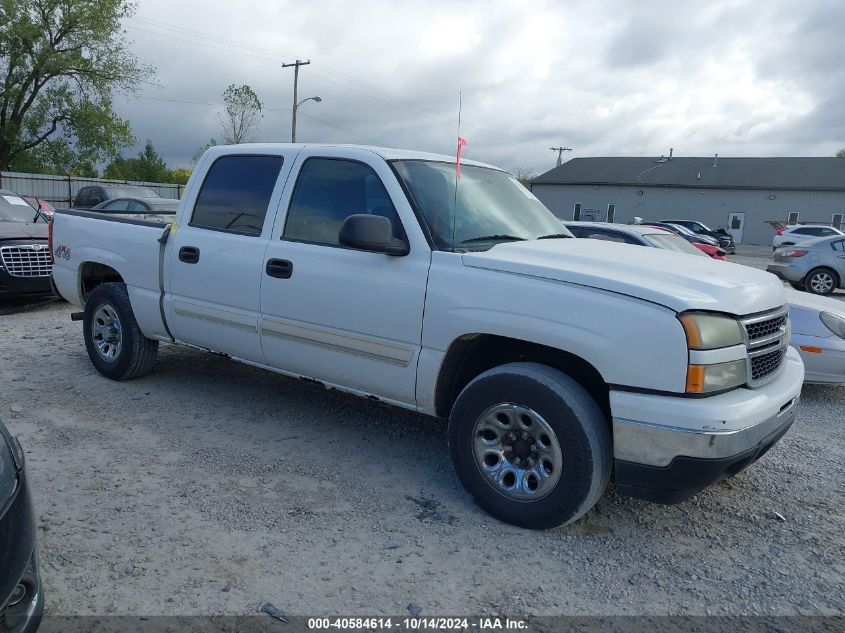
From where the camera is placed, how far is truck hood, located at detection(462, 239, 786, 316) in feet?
10.2

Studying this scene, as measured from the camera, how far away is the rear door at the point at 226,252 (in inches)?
179

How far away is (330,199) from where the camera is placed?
170 inches

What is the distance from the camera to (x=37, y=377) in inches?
230

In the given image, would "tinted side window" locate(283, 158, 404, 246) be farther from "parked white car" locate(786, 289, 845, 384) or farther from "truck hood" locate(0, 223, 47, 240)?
"truck hood" locate(0, 223, 47, 240)

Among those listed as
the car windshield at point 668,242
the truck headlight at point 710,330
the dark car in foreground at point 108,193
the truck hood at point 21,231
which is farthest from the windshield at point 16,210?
the truck headlight at point 710,330

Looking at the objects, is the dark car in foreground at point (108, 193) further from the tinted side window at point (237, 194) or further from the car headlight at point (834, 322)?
the car headlight at point (834, 322)

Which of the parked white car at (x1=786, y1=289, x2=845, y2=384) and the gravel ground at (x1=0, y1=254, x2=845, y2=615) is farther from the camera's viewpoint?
the parked white car at (x1=786, y1=289, x2=845, y2=384)

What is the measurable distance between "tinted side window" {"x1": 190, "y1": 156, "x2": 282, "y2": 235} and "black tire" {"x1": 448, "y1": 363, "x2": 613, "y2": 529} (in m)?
2.00

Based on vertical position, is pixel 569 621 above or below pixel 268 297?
below

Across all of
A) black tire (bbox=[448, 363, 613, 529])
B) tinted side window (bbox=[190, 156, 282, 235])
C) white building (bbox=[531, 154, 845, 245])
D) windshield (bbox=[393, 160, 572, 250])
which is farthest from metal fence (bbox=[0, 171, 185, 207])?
white building (bbox=[531, 154, 845, 245])

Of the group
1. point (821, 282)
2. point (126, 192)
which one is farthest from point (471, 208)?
point (126, 192)

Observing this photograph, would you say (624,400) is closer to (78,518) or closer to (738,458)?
(738,458)

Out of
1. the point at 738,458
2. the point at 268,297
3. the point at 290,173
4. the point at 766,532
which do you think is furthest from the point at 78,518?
the point at 766,532

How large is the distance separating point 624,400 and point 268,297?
2368 millimetres
